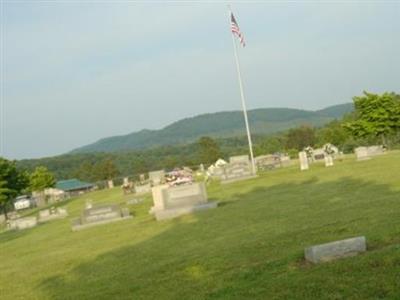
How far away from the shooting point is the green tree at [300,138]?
7838cm

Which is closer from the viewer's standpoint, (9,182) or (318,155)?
(318,155)

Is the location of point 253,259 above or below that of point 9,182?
below

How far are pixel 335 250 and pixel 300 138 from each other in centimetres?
7279

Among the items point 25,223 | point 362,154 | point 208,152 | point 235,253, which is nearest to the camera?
point 235,253

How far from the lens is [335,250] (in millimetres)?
8391

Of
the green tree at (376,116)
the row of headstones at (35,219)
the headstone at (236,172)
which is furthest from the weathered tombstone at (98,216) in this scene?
the green tree at (376,116)

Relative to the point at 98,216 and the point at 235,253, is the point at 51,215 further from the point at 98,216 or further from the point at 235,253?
the point at 235,253

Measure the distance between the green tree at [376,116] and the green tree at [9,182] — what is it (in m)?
26.0

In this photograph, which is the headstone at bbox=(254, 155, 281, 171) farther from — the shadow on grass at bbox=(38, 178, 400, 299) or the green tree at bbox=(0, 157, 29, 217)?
the shadow on grass at bbox=(38, 178, 400, 299)

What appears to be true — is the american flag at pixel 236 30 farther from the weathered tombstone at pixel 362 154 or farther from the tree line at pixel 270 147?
the tree line at pixel 270 147

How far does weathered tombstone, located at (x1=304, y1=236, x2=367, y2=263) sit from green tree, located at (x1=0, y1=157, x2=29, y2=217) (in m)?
37.5

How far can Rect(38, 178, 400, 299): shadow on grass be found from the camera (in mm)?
7453

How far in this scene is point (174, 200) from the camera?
21547mm

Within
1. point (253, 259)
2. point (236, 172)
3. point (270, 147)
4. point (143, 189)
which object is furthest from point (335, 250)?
point (270, 147)
